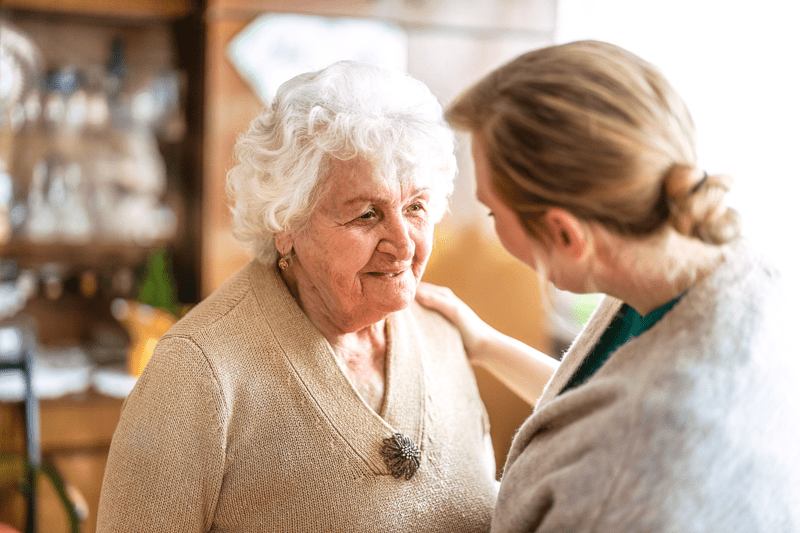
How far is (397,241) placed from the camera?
3.76 feet

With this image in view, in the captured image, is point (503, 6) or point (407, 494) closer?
point (407, 494)

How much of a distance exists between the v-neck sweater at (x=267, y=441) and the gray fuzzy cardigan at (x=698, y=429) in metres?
0.44

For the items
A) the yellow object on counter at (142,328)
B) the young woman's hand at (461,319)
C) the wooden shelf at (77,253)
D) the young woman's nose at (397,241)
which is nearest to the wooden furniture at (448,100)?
the yellow object on counter at (142,328)

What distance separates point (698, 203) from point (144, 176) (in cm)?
252

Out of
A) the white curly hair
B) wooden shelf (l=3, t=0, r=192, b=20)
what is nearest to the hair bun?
the white curly hair

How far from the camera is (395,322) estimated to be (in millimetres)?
1323

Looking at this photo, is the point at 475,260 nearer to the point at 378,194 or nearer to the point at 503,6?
the point at 503,6

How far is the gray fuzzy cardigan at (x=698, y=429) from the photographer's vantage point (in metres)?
0.63

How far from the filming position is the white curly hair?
1.09m

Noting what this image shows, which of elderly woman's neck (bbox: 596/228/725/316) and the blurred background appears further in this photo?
the blurred background

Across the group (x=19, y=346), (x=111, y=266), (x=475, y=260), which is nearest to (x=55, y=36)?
(x=111, y=266)

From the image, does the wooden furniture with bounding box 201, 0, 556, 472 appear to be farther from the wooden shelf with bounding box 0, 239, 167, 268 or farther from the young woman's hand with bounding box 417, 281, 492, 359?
the young woman's hand with bounding box 417, 281, 492, 359

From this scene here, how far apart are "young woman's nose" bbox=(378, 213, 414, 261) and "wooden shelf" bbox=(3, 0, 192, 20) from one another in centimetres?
208

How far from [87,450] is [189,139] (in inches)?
54.6
